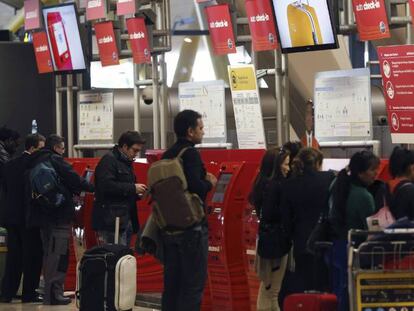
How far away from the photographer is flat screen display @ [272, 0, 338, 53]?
10.1 metres

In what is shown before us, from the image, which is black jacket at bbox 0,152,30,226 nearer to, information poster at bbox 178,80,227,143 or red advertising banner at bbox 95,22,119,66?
information poster at bbox 178,80,227,143

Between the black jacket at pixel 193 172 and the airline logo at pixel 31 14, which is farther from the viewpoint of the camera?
the airline logo at pixel 31 14

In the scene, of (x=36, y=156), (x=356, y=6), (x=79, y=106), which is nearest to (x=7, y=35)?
(x=79, y=106)

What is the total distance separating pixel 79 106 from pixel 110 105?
481mm

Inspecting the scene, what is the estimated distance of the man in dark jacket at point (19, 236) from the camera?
11.0 metres

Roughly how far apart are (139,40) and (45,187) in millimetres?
2522

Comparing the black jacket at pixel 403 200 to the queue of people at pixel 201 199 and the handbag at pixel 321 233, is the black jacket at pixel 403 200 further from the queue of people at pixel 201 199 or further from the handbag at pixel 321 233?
the handbag at pixel 321 233

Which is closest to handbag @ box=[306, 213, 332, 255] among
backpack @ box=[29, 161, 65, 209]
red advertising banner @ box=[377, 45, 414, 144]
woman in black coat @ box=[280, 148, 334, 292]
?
woman in black coat @ box=[280, 148, 334, 292]

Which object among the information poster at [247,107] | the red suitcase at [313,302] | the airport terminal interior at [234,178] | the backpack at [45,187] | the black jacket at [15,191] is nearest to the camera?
the red suitcase at [313,302]

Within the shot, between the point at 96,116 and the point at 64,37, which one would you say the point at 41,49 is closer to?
the point at 64,37

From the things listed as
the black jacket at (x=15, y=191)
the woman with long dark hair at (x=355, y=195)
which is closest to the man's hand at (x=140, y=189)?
the black jacket at (x=15, y=191)

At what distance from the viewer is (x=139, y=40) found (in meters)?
12.3

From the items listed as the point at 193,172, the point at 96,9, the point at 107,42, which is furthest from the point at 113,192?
the point at 96,9

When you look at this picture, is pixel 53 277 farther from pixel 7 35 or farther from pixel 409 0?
pixel 7 35
